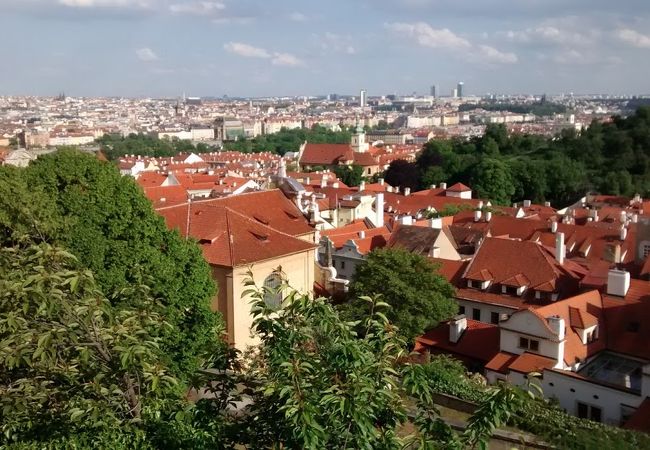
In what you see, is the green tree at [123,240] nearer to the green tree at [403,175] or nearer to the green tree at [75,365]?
the green tree at [75,365]

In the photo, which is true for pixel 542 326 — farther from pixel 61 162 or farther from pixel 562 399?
pixel 61 162

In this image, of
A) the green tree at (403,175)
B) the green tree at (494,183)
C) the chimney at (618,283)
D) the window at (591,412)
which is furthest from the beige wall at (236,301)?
the green tree at (403,175)

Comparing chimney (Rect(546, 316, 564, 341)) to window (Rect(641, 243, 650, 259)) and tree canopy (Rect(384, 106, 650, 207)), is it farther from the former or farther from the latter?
tree canopy (Rect(384, 106, 650, 207))

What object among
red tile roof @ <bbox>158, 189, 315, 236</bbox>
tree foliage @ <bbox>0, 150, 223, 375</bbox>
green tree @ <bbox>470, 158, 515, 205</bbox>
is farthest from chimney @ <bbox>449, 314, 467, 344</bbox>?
green tree @ <bbox>470, 158, 515, 205</bbox>

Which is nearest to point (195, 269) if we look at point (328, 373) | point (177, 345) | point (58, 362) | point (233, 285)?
point (177, 345)

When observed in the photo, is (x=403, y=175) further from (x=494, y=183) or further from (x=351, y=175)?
(x=494, y=183)

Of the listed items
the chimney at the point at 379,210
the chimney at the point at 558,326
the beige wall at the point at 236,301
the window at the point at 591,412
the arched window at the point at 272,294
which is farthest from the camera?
the chimney at the point at 379,210
